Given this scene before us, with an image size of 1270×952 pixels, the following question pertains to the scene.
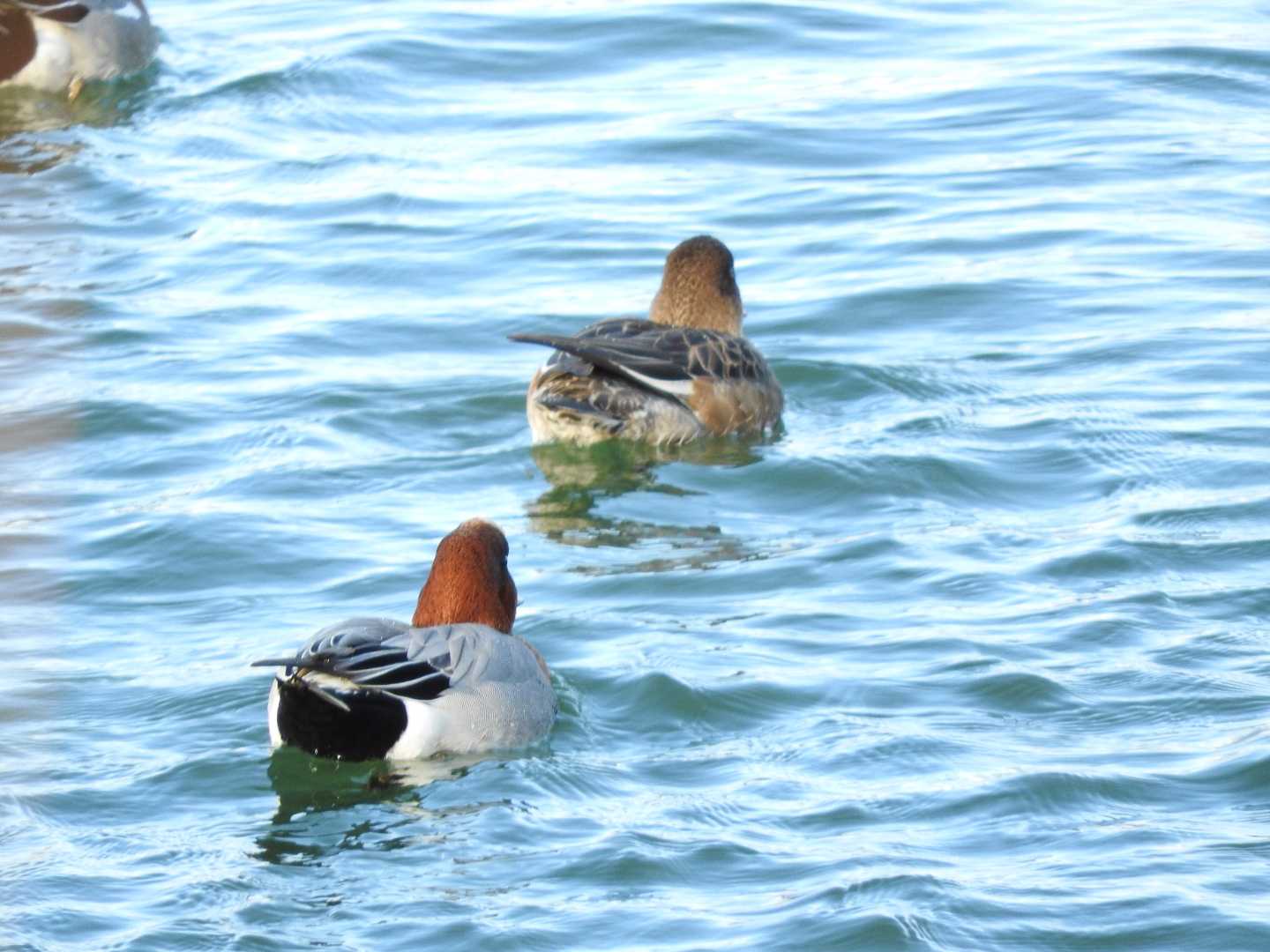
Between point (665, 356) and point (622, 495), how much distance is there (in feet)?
2.84

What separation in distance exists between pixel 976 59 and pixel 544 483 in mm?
7346

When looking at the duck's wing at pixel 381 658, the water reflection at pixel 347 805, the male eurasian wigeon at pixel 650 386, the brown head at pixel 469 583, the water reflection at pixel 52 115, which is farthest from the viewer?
the water reflection at pixel 52 115

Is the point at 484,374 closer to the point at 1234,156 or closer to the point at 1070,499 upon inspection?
the point at 1070,499

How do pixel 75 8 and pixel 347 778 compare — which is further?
pixel 75 8

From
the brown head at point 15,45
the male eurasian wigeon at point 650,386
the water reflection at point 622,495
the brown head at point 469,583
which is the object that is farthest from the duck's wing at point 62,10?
the brown head at point 469,583

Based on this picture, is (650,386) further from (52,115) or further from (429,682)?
(52,115)

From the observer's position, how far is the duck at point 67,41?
15305 mm

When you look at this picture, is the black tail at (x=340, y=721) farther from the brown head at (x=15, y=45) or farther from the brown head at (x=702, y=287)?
the brown head at (x=15, y=45)

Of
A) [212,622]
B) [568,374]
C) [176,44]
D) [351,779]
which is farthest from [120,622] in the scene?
[176,44]

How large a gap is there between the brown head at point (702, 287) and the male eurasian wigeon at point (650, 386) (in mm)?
268

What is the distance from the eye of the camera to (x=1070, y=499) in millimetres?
9125

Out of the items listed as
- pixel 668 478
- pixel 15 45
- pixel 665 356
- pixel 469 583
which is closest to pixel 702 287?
pixel 665 356

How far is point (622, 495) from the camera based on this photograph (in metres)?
9.64

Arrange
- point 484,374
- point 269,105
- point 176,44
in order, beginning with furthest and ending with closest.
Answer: point 176,44, point 269,105, point 484,374
